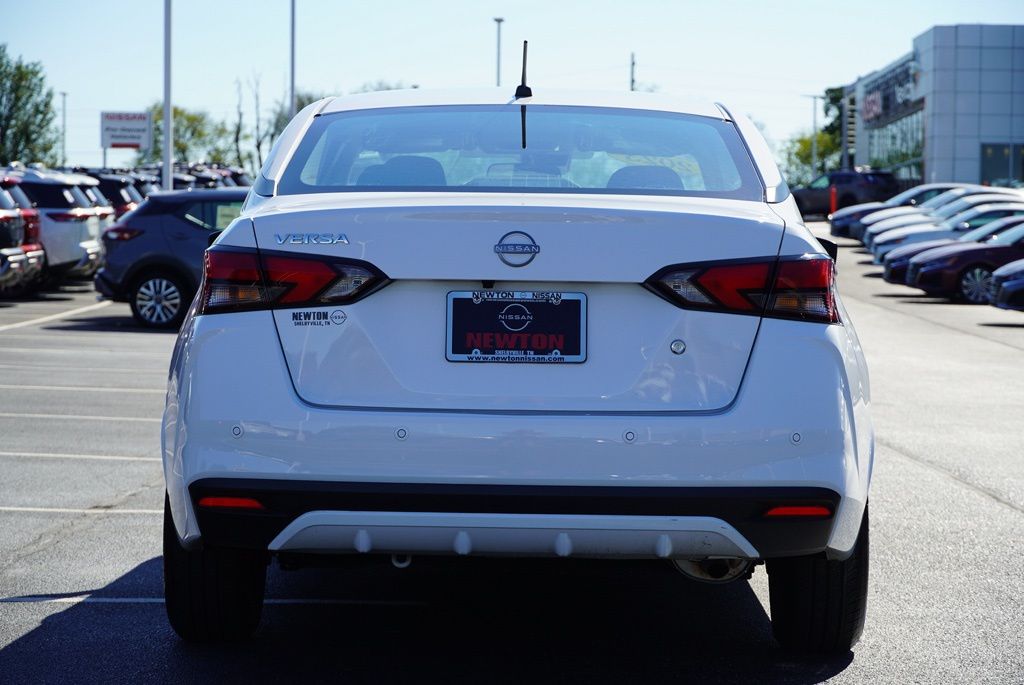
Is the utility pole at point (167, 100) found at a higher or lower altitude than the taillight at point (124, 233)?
higher

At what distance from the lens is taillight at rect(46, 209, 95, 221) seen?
2397 centimetres

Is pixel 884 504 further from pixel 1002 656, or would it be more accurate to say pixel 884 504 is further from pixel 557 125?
pixel 557 125

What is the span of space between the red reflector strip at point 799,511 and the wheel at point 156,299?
1541 centimetres

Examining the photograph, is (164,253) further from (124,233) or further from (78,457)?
(78,457)

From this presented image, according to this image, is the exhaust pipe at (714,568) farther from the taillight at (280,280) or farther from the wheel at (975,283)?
the wheel at (975,283)

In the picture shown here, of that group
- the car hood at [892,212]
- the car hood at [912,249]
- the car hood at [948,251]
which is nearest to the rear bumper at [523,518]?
the car hood at [948,251]

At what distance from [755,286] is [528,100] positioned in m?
1.40

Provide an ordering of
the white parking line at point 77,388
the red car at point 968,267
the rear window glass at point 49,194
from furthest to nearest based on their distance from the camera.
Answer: the red car at point 968,267 → the rear window glass at point 49,194 → the white parking line at point 77,388

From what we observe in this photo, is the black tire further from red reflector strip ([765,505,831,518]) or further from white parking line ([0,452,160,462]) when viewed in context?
red reflector strip ([765,505,831,518])

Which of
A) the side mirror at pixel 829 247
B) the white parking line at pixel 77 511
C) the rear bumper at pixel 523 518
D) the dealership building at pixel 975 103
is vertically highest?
the dealership building at pixel 975 103

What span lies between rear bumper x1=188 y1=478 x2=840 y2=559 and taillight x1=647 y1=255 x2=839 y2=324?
468 millimetres

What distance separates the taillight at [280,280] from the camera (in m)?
3.98

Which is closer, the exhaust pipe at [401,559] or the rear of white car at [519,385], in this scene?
the rear of white car at [519,385]

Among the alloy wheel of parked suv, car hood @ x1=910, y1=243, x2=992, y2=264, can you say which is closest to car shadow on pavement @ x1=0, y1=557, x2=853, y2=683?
the alloy wheel of parked suv
